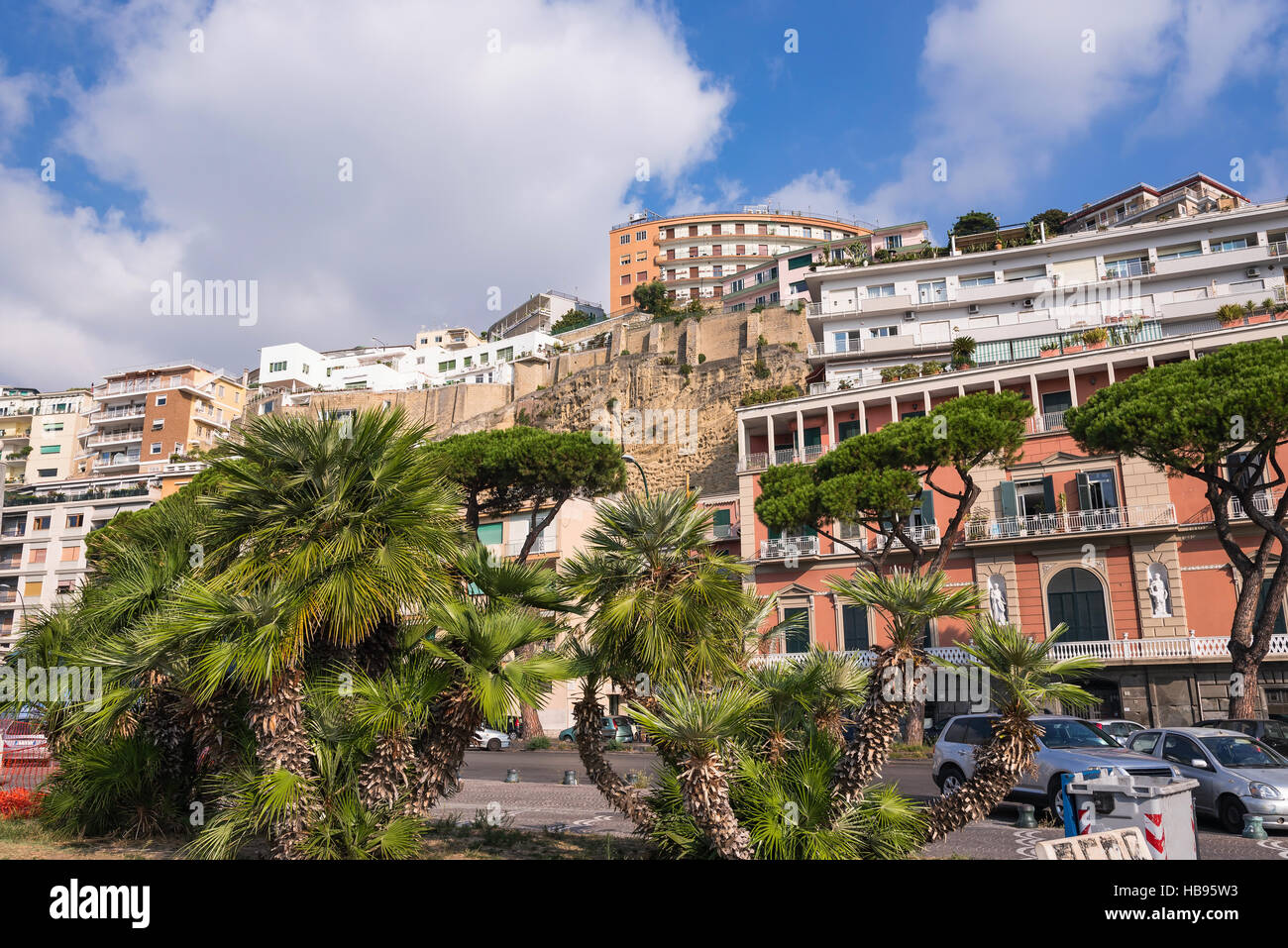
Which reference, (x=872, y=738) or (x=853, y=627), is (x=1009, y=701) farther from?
(x=853, y=627)

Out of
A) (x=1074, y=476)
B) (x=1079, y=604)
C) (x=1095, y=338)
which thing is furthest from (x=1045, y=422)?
(x=1079, y=604)

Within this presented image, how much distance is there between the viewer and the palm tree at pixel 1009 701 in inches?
294

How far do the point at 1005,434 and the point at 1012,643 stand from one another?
80.7 feet

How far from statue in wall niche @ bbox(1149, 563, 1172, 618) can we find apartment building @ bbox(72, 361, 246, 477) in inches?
3000

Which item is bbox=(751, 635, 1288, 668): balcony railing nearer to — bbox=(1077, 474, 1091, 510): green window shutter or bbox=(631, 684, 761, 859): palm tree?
bbox=(1077, 474, 1091, 510): green window shutter

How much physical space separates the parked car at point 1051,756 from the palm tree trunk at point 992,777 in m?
3.73

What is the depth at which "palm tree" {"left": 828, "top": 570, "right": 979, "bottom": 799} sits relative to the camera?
7781mm

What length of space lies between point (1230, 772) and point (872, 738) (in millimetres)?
8228

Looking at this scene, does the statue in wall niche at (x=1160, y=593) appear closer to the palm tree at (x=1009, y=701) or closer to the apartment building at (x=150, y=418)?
the palm tree at (x=1009, y=701)

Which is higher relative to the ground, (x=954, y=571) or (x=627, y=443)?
(x=627, y=443)

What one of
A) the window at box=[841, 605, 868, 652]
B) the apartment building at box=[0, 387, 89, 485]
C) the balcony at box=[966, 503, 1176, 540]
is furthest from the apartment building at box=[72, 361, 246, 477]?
the balcony at box=[966, 503, 1176, 540]
